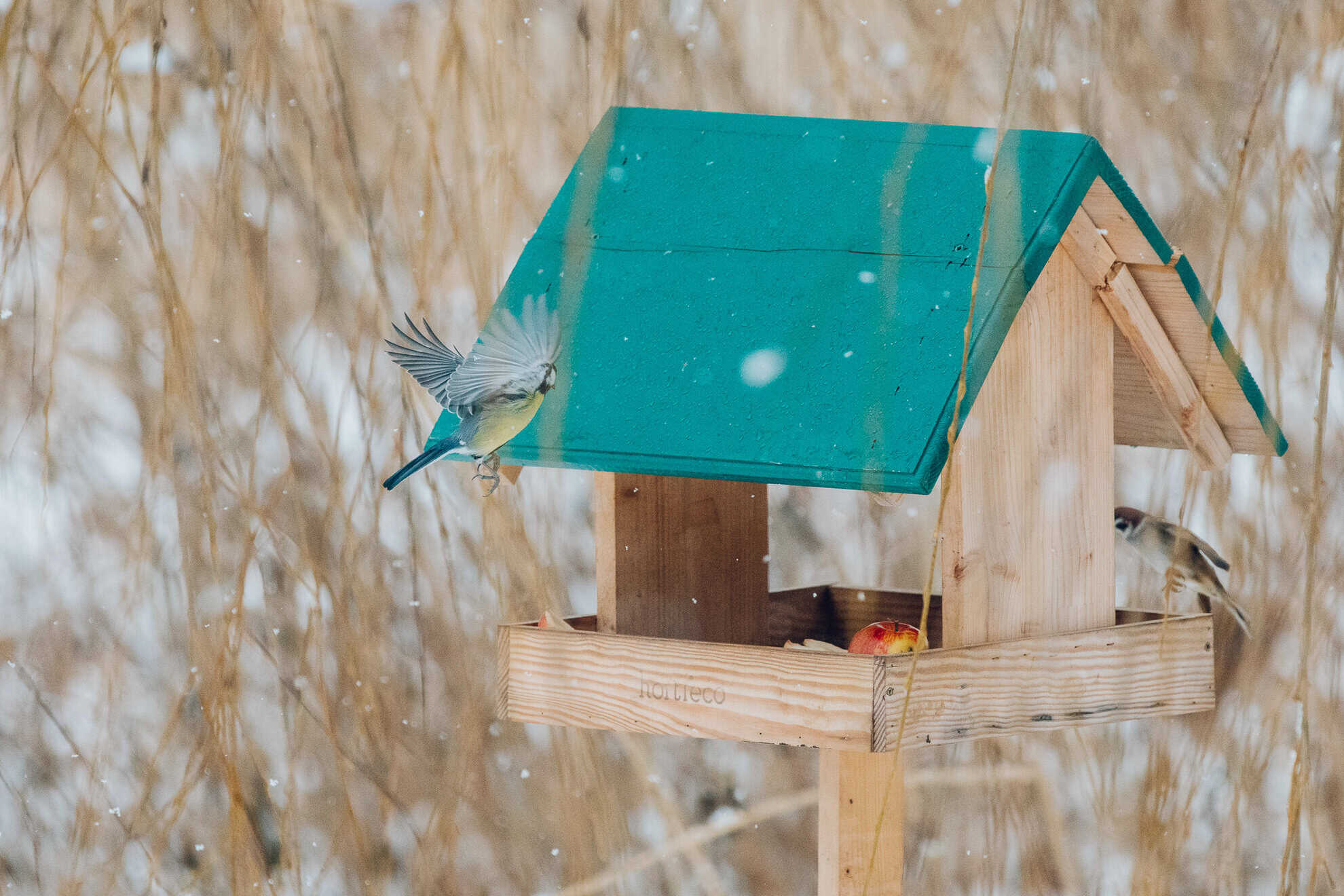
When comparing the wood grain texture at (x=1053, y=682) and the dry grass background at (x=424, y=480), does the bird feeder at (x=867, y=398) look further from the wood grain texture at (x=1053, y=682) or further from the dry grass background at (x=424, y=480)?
the dry grass background at (x=424, y=480)

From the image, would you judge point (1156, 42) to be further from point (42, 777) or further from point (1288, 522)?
point (42, 777)

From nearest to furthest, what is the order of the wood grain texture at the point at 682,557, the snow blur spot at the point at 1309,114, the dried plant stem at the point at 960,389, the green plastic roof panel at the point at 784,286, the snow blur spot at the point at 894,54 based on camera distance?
the dried plant stem at the point at 960,389
the green plastic roof panel at the point at 784,286
the wood grain texture at the point at 682,557
the snow blur spot at the point at 1309,114
the snow blur spot at the point at 894,54

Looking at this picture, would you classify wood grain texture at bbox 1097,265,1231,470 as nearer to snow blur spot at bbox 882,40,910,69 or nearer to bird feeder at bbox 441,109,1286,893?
bird feeder at bbox 441,109,1286,893

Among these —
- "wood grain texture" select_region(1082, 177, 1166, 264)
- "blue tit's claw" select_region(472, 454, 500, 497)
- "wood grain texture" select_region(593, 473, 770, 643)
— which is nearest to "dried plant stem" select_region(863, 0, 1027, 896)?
"wood grain texture" select_region(1082, 177, 1166, 264)

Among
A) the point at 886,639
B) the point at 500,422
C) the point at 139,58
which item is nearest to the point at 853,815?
the point at 886,639

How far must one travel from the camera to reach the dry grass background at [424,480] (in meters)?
2.39

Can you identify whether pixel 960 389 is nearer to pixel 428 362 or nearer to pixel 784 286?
pixel 784 286

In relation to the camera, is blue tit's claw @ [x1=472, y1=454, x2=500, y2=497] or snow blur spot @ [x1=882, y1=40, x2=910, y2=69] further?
snow blur spot @ [x1=882, y1=40, x2=910, y2=69]

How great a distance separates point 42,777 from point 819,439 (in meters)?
2.05

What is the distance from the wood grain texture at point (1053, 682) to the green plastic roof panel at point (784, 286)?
24 cm

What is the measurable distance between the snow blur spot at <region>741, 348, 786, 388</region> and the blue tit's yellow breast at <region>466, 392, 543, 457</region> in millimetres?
226

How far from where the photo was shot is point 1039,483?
1.52 metres

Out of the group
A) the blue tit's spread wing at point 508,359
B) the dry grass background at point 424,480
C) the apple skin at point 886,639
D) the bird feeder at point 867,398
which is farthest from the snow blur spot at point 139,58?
the apple skin at point 886,639

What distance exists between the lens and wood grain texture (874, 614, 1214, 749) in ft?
4.54
